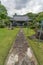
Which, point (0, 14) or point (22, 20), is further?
point (22, 20)

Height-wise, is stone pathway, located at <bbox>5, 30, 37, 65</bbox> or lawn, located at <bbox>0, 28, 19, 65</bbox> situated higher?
stone pathway, located at <bbox>5, 30, 37, 65</bbox>

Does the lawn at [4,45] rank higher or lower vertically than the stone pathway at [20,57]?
lower

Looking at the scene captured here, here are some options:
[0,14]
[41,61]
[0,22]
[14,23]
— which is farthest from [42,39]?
[14,23]

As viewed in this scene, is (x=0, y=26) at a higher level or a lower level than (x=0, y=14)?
lower

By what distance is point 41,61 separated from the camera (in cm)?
978

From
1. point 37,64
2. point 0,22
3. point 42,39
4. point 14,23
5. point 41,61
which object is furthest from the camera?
point 14,23

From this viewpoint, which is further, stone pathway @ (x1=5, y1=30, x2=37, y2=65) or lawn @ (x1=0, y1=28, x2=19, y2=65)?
lawn @ (x1=0, y1=28, x2=19, y2=65)

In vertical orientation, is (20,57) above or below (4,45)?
above

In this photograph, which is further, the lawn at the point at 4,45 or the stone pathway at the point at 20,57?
the lawn at the point at 4,45

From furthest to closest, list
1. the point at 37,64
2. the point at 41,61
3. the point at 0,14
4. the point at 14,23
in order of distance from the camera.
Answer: the point at 14,23 → the point at 0,14 → the point at 41,61 → the point at 37,64

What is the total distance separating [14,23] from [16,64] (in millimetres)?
59453

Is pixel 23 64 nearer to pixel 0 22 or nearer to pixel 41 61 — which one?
pixel 41 61

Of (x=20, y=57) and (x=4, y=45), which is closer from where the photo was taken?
(x=20, y=57)

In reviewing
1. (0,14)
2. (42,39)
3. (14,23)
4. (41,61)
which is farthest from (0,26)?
(41,61)
